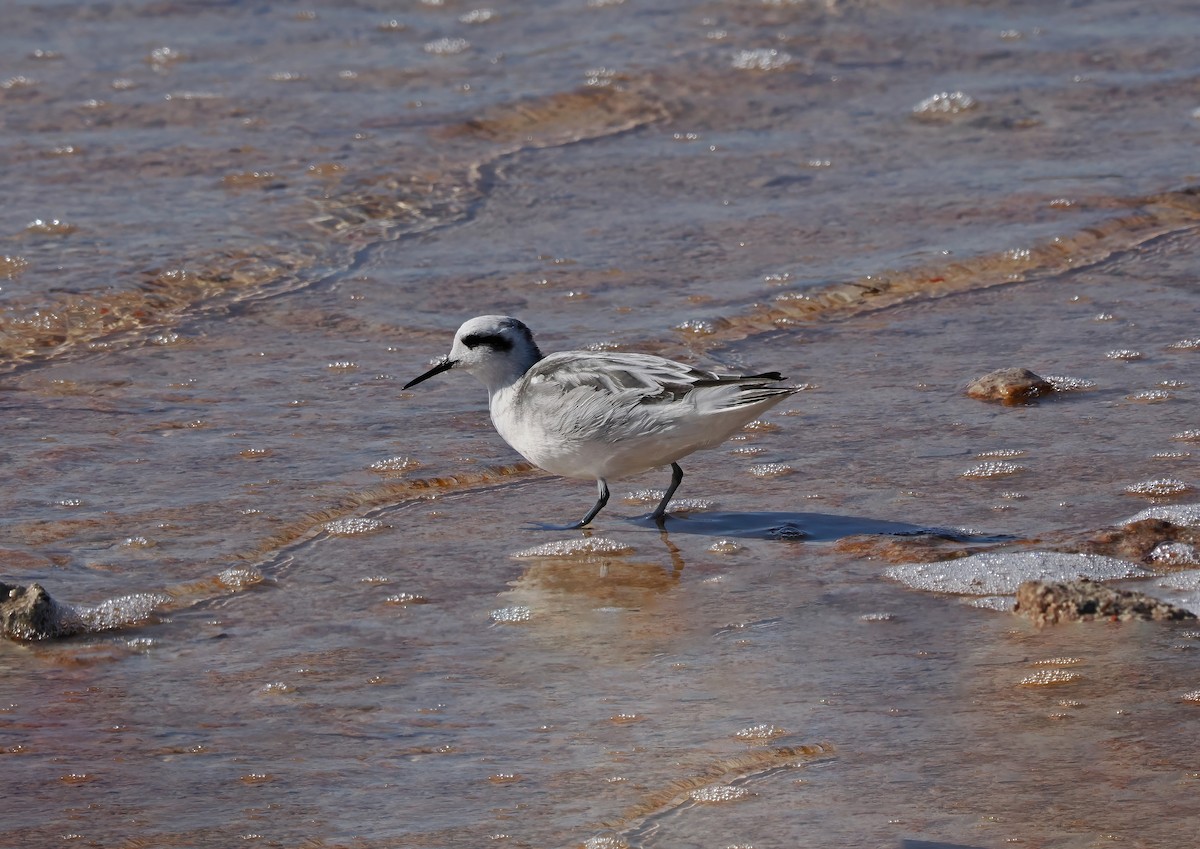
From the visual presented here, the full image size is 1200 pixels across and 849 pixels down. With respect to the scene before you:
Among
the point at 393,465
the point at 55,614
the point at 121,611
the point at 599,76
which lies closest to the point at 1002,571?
the point at 393,465

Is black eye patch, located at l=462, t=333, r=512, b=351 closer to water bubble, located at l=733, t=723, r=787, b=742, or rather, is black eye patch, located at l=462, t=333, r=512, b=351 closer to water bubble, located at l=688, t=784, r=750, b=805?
water bubble, located at l=733, t=723, r=787, b=742

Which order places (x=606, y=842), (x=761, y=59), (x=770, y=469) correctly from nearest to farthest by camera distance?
(x=606, y=842)
(x=770, y=469)
(x=761, y=59)

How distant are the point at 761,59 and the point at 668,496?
7464 mm

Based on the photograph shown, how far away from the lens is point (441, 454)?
6.49 meters

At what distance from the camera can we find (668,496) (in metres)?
5.95

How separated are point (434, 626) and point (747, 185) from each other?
567 centimetres

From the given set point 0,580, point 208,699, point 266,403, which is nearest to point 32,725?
point 208,699

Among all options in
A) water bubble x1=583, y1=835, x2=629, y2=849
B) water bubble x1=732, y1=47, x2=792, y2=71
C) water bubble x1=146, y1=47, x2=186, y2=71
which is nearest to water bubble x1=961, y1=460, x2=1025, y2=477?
water bubble x1=583, y1=835, x2=629, y2=849

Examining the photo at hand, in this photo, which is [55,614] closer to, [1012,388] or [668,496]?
[668,496]

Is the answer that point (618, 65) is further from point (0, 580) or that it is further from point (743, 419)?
point (0, 580)

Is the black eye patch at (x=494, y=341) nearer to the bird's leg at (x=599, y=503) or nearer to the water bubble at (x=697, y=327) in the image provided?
the bird's leg at (x=599, y=503)

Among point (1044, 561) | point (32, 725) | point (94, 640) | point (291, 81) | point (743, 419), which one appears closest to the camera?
point (32, 725)

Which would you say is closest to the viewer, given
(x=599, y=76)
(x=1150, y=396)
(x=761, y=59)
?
(x=1150, y=396)

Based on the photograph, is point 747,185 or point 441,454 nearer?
point 441,454
